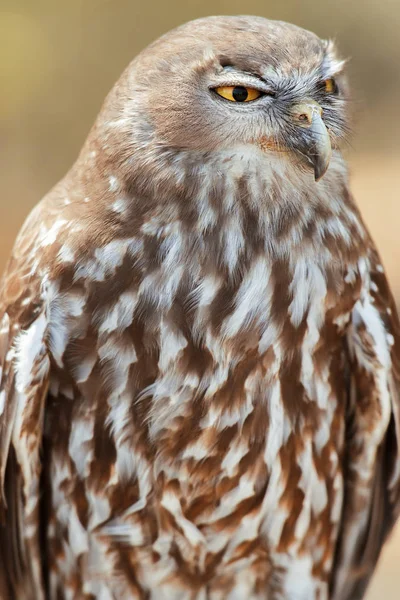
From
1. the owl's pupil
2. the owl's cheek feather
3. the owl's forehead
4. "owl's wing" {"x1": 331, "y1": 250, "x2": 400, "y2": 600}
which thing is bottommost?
"owl's wing" {"x1": 331, "y1": 250, "x2": 400, "y2": 600}

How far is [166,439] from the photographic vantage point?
234 centimetres

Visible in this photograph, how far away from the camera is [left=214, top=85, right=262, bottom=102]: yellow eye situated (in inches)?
81.2

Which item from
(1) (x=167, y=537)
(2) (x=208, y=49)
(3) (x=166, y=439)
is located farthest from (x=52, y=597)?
(2) (x=208, y=49)

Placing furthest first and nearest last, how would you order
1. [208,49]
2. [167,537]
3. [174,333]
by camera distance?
[167,537]
[174,333]
[208,49]

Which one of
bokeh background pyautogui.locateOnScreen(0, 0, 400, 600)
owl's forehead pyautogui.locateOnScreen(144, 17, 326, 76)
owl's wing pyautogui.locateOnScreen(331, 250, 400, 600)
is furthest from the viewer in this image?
bokeh background pyautogui.locateOnScreen(0, 0, 400, 600)

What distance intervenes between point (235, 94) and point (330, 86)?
30 cm

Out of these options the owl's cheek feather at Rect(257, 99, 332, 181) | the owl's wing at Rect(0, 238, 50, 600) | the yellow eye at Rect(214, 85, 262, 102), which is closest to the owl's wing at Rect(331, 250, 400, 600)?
the owl's cheek feather at Rect(257, 99, 332, 181)

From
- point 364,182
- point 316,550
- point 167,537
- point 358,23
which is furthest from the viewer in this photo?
point 364,182

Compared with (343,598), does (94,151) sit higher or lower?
higher

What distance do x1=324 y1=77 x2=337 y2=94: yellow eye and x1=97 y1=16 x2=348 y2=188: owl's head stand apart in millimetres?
41

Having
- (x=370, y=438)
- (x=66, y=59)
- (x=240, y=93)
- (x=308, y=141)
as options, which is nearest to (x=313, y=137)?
(x=308, y=141)

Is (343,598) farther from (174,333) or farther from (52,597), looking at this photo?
(174,333)

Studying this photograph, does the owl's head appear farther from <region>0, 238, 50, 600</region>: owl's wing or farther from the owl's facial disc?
<region>0, 238, 50, 600</region>: owl's wing

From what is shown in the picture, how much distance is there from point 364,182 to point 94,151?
19.1 feet
